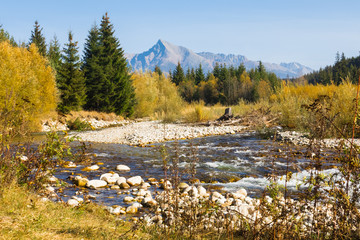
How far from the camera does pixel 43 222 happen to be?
289 cm

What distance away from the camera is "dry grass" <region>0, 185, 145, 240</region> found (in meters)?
2.57

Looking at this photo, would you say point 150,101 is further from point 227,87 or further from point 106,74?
point 227,87

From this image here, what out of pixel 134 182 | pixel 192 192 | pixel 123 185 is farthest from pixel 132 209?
pixel 192 192

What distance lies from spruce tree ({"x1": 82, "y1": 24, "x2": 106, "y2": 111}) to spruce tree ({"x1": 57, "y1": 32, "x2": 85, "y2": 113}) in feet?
4.96

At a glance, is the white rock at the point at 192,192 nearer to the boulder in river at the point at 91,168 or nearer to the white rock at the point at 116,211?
the white rock at the point at 116,211

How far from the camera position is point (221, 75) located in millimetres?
60281

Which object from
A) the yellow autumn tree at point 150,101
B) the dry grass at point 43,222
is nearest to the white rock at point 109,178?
the dry grass at point 43,222

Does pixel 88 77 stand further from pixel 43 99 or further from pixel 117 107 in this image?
pixel 43 99

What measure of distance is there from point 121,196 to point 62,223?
2.48 meters

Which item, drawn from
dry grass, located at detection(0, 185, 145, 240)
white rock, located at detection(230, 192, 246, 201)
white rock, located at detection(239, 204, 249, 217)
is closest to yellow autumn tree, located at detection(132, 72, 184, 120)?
white rock, located at detection(230, 192, 246, 201)

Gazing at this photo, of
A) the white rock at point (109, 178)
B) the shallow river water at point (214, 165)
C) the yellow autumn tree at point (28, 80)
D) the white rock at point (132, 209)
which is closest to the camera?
the white rock at point (132, 209)

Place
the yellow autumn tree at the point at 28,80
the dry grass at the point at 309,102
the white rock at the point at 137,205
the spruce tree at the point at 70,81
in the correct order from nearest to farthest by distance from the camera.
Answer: the white rock at the point at 137,205, the dry grass at the point at 309,102, the yellow autumn tree at the point at 28,80, the spruce tree at the point at 70,81

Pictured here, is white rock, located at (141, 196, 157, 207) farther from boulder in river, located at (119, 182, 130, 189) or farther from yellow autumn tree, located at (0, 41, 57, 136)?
yellow autumn tree, located at (0, 41, 57, 136)

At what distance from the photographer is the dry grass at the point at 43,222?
8.44 ft
